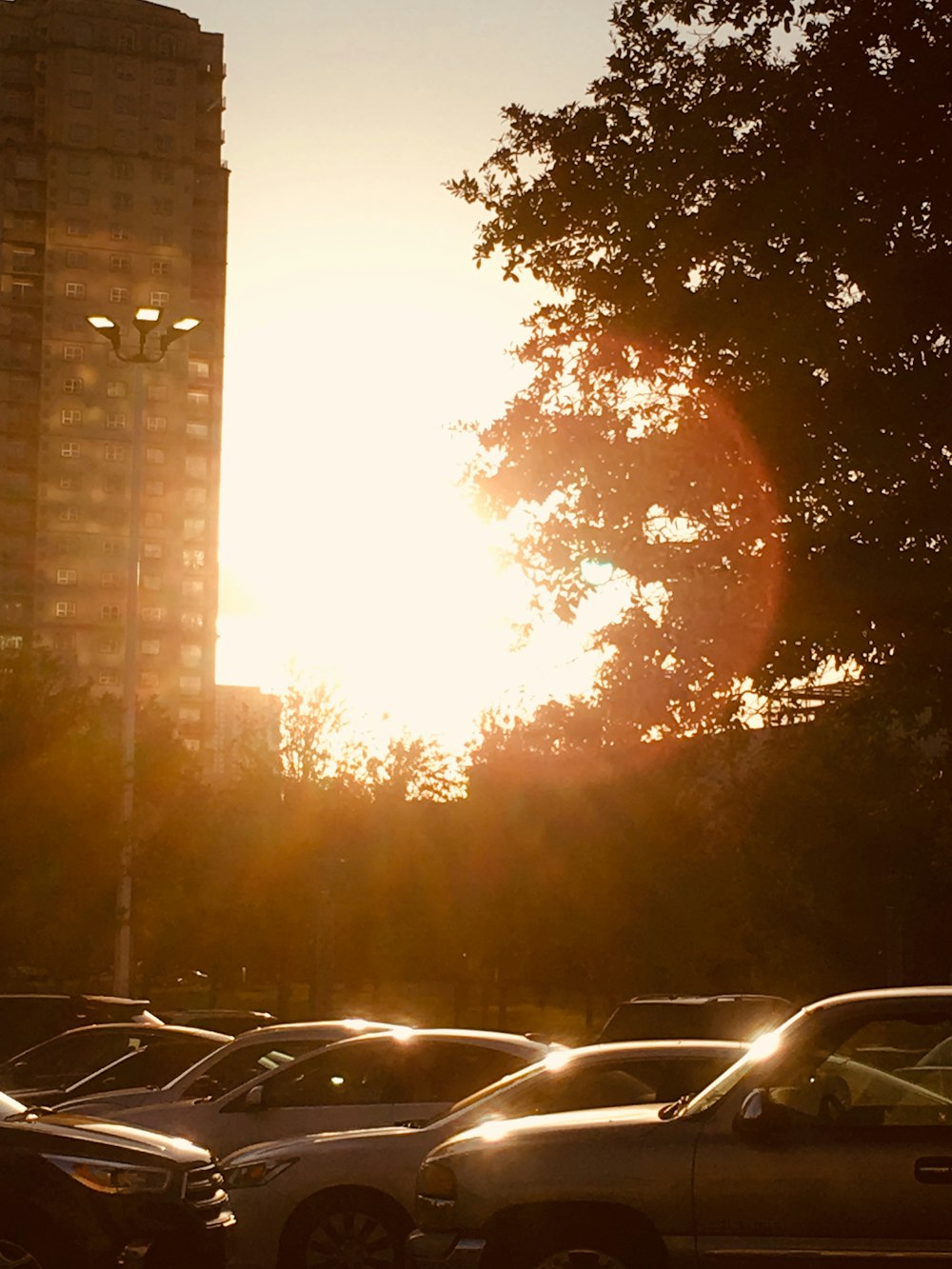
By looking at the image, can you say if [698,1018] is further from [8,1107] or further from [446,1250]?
[446,1250]

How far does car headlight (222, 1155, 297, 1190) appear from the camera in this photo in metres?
11.9

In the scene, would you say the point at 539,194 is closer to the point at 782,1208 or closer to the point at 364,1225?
the point at 364,1225

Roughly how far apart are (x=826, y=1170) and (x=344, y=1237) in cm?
461

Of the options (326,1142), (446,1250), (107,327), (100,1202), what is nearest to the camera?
(446,1250)

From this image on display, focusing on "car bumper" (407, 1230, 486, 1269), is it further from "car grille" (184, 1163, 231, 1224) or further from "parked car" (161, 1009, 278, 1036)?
"parked car" (161, 1009, 278, 1036)

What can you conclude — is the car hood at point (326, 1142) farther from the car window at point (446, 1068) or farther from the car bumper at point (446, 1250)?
the car bumper at point (446, 1250)

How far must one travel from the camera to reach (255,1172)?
1193 cm

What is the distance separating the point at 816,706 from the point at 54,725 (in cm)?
2364

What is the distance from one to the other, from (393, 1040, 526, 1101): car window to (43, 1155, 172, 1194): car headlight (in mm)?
3148

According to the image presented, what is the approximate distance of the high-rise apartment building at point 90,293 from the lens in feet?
479

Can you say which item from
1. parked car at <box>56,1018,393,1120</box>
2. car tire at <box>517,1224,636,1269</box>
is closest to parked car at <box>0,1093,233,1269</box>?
car tire at <box>517,1224,636,1269</box>

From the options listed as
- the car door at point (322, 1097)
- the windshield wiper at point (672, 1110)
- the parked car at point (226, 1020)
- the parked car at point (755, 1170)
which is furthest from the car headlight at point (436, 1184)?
the parked car at point (226, 1020)

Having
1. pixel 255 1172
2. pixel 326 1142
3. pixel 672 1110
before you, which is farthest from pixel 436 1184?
pixel 255 1172

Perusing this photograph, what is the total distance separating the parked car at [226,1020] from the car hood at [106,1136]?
12518 mm
